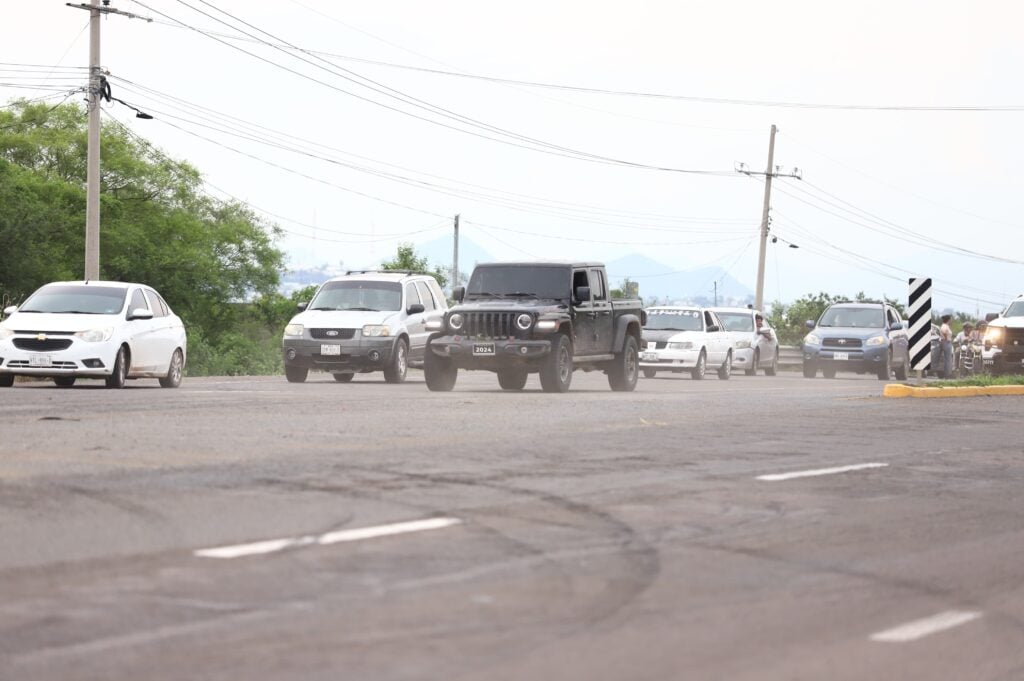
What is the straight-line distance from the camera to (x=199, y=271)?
78.9m

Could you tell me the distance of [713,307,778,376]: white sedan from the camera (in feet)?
142

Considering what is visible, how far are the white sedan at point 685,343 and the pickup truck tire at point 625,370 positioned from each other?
11.2 m

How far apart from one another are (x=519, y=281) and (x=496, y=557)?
58.7ft

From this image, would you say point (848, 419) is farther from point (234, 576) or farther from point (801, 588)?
point (234, 576)

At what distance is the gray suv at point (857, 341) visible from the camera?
40.4m

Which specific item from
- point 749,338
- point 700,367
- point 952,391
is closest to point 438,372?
point 952,391

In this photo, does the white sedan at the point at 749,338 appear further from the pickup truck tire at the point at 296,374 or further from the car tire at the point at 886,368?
the pickup truck tire at the point at 296,374

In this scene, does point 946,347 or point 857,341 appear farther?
point 946,347

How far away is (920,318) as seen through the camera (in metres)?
24.6

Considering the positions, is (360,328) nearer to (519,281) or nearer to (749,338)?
(519,281)

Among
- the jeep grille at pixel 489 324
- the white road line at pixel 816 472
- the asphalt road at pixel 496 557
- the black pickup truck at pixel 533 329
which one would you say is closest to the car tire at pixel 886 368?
the black pickup truck at pixel 533 329

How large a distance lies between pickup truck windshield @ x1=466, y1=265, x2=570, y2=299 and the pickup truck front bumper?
1.40 metres

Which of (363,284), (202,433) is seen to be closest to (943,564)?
(202,433)

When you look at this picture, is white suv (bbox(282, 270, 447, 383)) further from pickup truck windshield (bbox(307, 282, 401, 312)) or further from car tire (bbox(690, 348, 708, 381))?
car tire (bbox(690, 348, 708, 381))
